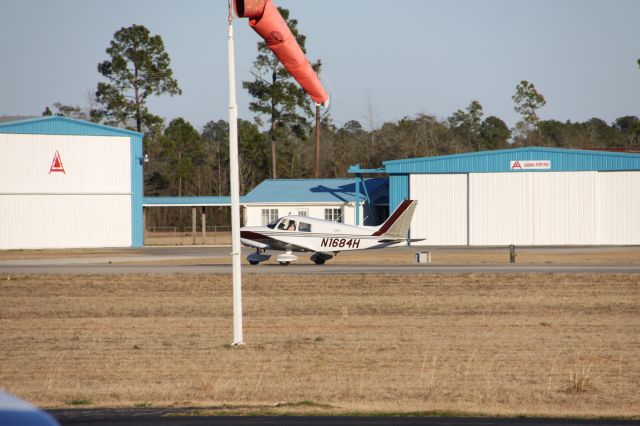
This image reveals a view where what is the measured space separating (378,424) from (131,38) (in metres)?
76.7

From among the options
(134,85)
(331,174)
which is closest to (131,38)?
(134,85)

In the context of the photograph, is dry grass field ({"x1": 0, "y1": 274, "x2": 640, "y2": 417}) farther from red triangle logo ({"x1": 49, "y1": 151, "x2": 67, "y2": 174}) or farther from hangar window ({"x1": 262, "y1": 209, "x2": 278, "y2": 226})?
hangar window ({"x1": 262, "y1": 209, "x2": 278, "y2": 226})

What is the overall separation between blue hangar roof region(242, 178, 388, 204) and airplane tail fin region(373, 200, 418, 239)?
26315 millimetres

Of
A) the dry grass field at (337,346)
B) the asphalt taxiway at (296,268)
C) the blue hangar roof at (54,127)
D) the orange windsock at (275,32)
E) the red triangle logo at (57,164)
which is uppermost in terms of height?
the blue hangar roof at (54,127)

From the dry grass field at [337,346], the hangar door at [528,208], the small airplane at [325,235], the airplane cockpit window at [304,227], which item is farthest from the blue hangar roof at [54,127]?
the dry grass field at [337,346]

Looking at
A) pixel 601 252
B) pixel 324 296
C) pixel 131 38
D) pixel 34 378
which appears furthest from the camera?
pixel 131 38

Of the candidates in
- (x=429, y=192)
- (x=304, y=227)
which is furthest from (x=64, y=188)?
(x=304, y=227)

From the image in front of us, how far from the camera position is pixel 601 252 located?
4838 cm

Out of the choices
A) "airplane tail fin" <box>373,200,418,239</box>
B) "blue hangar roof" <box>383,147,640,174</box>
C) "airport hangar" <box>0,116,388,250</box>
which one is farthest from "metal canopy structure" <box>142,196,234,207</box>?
"airplane tail fin" <box>373,200,418,239</box>

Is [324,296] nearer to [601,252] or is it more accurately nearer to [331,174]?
[601,252]

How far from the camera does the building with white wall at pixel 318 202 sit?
63.8 meters

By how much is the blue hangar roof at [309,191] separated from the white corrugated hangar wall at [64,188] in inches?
376

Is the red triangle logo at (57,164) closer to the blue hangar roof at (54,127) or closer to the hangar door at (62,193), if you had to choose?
the hangar door at (62,193)

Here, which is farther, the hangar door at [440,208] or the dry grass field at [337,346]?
the hangar door at [440,208]
